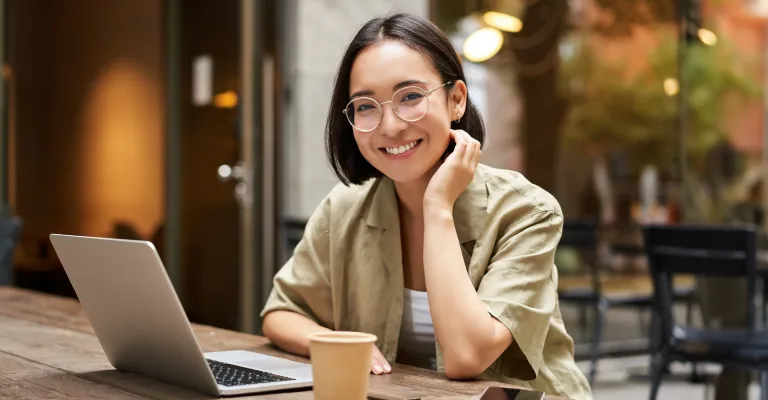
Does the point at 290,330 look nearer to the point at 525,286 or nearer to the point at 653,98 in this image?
the point at 525,286

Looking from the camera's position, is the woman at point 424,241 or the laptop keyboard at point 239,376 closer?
the laptop keyboard at point 239,376

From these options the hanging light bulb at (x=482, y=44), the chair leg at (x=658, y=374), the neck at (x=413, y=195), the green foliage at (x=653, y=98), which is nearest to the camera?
the neck at (x=413, y=195)

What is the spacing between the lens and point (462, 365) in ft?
5.02

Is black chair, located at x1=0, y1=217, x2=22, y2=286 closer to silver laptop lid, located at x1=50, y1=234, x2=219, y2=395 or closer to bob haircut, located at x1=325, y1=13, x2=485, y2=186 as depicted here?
bob haircut, located at x1=325, y1=13, x2=485, y2=186

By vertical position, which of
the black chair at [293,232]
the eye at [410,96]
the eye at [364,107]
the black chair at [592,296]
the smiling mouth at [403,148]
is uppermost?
the eye at [410,96]

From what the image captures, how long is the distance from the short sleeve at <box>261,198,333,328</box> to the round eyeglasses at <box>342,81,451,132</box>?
318 mm

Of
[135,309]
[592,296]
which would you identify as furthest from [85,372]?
[592,296]

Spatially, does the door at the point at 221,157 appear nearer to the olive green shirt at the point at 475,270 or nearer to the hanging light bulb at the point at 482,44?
the hanging light bulb at the point at 482,44

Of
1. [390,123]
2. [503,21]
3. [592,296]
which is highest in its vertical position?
[503,21]

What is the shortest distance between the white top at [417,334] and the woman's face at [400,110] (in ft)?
0.75

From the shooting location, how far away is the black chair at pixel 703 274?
3588 millimetres

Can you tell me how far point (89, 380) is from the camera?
151 centimetres

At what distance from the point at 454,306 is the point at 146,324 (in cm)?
48

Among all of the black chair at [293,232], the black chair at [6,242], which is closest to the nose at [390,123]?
the black chair at [6,242]
